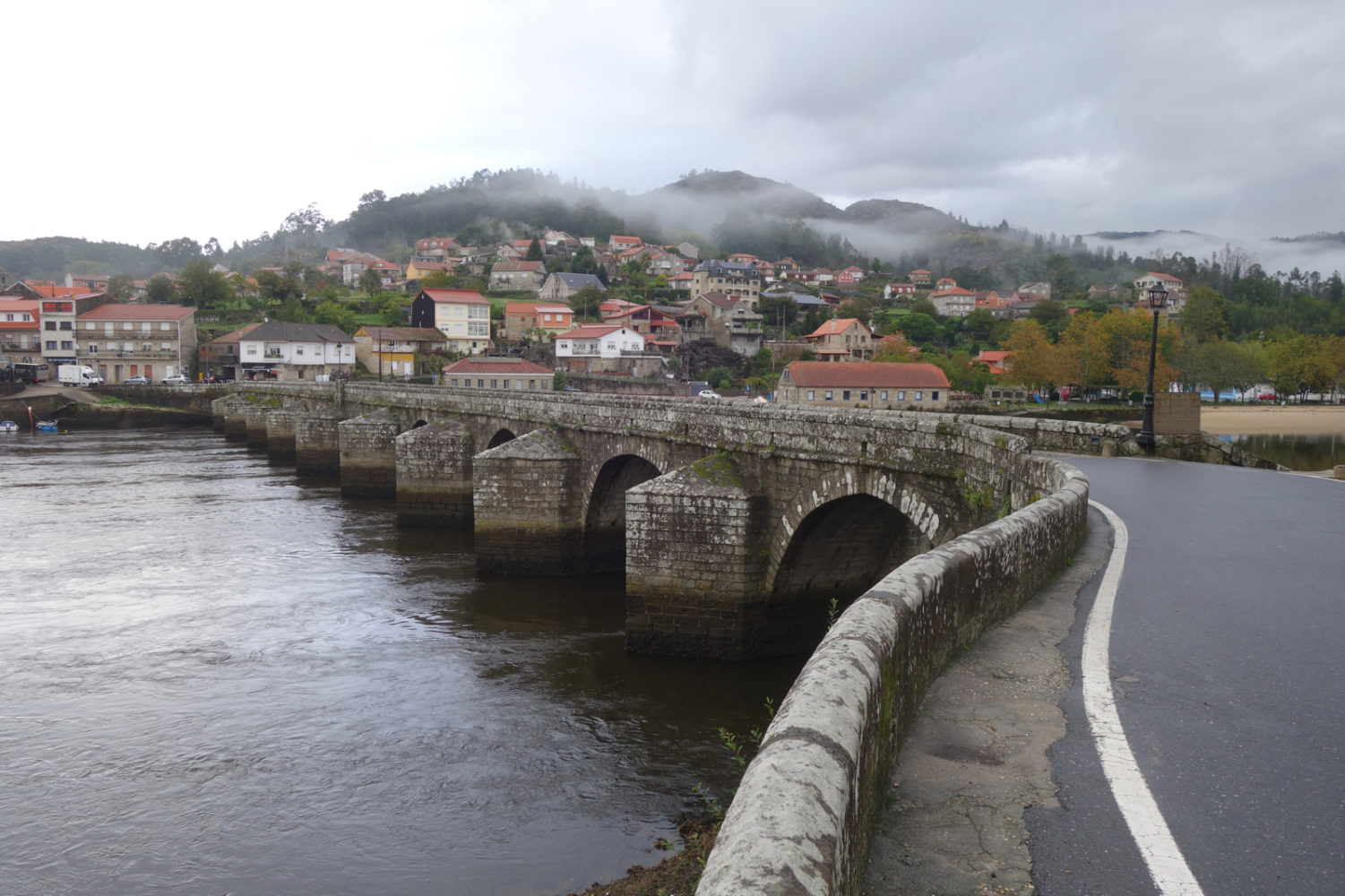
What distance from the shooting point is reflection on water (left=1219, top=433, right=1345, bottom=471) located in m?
33.1

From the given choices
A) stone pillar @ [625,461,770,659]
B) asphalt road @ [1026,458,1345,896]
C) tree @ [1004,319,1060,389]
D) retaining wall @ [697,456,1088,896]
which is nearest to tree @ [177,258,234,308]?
tree @ [1004,319,1060,389]

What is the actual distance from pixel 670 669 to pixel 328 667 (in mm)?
5984

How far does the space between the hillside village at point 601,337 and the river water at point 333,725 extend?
24.4 metres

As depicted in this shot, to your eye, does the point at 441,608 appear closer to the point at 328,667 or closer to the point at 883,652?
the point at 328,667

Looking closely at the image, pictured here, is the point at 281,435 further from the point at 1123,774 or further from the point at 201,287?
the point at 201,287

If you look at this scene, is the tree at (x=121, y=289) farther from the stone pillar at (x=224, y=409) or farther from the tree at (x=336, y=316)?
the stone pillar at (x=224, y=409)

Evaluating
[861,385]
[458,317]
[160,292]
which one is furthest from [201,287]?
[861,385]

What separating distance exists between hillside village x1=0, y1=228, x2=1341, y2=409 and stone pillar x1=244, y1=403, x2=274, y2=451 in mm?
14122

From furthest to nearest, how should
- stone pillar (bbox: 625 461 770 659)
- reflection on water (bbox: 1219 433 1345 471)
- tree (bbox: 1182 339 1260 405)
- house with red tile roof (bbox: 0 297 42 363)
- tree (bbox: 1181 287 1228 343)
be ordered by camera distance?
tree (bbox: 1181 287 1228 343) < house with red tile roof (bbox: 0 297 42 363) < tree (bbox: 1182 339 1260 405) < reflection on water (bbox: 1219 433 1345 471) < stone pillar (bbox: 625 461 770 659)

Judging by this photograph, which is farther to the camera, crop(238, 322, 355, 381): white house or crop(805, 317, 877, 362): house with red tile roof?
crop(805, 317, 877, 362): house with red tile roof

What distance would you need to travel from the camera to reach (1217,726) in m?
4.50

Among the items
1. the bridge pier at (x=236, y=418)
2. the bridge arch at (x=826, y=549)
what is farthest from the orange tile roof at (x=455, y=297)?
the bridge arch at (x=826, y=549)

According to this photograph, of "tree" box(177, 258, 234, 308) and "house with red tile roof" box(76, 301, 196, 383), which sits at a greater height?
"tree" box(177, 258, 234, 308)

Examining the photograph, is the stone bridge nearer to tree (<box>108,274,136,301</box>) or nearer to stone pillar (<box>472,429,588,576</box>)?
stone pillar (<box>472,429,588,576</box>)
